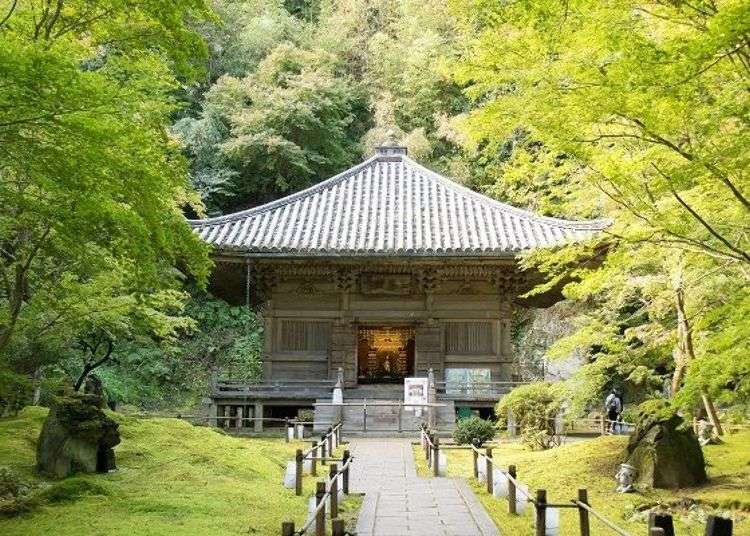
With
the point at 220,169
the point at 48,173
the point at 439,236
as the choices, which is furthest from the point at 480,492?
the point at 220,169

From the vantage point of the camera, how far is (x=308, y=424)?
57.9 feet

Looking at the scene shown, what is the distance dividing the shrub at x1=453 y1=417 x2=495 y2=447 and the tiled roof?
16.8ft

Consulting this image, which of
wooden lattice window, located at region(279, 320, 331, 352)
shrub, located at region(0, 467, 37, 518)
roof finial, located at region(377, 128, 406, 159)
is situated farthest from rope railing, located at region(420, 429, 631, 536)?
roof finial, located at region(377, 128, 406, 159)

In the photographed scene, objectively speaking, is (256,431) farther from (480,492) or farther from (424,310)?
(480,492)

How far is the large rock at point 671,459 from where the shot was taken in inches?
384

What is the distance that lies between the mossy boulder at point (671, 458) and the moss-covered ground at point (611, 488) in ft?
0.65

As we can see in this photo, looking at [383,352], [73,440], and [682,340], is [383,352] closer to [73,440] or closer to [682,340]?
[682,340]

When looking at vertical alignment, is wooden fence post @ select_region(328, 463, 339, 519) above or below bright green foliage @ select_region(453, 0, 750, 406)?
below

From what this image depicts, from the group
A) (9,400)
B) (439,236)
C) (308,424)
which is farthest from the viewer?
(439,236)

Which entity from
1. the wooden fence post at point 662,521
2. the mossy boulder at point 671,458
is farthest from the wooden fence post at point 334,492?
the mossy boulder at point 671,458

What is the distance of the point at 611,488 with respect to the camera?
9906 millimetres

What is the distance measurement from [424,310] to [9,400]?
439 inches

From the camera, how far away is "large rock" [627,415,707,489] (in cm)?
974

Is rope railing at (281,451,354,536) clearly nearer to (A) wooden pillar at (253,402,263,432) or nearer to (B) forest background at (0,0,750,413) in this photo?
(B) forest background at (0,0,750,413)
